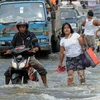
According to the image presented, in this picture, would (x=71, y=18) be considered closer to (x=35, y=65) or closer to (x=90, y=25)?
(x=90, y=25)

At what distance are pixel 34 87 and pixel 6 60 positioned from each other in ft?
29.0

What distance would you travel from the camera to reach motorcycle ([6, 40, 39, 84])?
9.67 m

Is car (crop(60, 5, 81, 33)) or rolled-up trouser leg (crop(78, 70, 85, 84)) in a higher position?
rolled-up trouser leg (crop(78, 70, 85, 84))

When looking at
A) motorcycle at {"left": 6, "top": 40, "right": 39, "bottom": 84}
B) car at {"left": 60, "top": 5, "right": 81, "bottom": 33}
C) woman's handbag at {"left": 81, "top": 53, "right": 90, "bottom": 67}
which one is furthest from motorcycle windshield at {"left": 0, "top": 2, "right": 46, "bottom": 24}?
car at {"left": 60, "top": 5, "right": 81, "bottom": 33}

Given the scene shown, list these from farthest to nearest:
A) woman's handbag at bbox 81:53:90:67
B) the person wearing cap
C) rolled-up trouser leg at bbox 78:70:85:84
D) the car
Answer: the car < the person wearing cap < rolled-up trouser leg at bbox 78:70:85:84 < woman's handbag at bbox 81:53:90:67

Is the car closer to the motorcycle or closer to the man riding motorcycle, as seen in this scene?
the man riding motorcycle

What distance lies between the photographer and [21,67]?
9.62 m

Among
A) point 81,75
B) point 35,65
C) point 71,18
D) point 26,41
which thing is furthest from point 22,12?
point 71,18

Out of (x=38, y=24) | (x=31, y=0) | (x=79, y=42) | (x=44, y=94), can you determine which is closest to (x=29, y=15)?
(x=38, y=24)

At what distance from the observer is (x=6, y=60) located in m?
18.9

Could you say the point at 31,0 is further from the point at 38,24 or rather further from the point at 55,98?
the point at 55,98

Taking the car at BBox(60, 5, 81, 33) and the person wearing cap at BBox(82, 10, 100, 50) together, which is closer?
the person wearing cap at BBox(82, 10, 100, 50)

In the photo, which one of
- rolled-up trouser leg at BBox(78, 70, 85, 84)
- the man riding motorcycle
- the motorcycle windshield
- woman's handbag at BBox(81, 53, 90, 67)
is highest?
the man riding motorcycle

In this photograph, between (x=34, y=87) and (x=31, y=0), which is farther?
(x=31, y=0)
